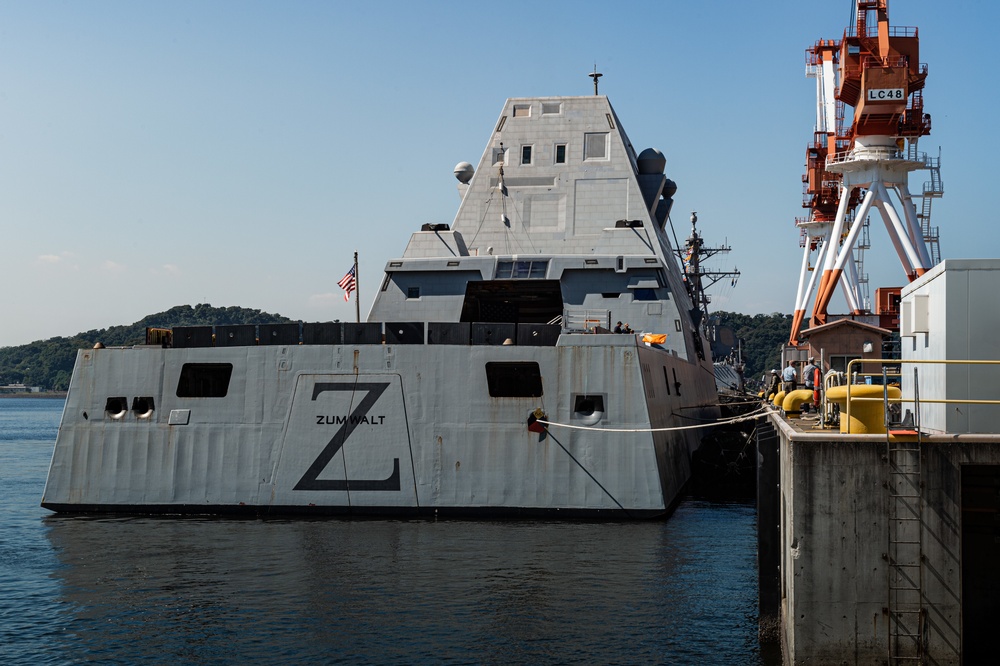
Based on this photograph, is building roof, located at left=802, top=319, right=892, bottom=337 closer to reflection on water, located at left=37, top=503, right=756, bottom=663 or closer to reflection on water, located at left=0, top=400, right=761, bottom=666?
reflection on water, located at left=0, top=400, right=761, bottom=666

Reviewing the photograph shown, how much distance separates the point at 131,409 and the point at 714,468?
42.7 ft

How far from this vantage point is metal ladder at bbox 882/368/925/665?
29.0ft

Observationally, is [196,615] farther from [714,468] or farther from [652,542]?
[714,468]

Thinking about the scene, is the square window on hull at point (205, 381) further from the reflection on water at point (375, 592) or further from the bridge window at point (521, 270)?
the bridge window at point (521, 270)

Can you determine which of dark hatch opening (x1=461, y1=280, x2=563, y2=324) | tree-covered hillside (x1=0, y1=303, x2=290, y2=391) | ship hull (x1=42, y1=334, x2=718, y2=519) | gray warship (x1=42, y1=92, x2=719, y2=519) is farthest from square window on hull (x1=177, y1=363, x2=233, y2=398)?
tree-covered hillside (x1=0, y1=303, x2=290, y2=391)

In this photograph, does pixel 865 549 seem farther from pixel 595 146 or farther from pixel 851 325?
pixel 851 325

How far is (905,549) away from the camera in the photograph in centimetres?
893

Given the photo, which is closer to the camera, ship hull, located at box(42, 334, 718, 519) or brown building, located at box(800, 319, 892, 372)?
ship hull, located at box(42, 334, 718, 519)

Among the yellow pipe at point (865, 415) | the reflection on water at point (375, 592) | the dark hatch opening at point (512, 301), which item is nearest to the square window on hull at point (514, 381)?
the reflection on water at point (375, 592)

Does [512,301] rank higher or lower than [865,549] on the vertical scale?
higher

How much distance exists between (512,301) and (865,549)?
16704 millimetres

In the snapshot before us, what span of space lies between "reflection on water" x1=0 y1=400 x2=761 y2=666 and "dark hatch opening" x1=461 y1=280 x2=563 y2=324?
7436mm

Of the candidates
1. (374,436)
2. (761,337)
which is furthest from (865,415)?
(761,337)

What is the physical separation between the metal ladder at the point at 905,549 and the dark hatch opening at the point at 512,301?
14.3 m
